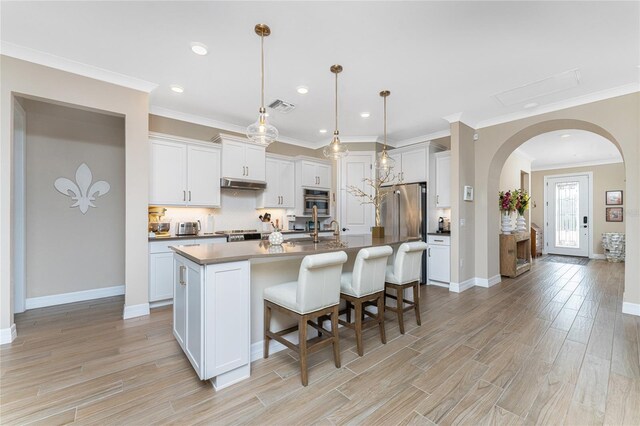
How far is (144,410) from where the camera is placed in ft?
5.74

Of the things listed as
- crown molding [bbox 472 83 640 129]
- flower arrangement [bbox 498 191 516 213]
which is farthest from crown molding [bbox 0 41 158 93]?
flower arrangement [bbox 498 191 516 213]

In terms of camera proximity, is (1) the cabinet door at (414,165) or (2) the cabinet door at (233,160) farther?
(1) the cabinet door at (414,165)

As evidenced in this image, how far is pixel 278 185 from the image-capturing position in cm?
518

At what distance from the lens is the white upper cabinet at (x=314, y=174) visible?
5352 millimetres

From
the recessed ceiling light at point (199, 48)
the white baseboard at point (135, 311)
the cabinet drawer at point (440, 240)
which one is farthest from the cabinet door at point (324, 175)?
the white baseboard at point (135, 311)

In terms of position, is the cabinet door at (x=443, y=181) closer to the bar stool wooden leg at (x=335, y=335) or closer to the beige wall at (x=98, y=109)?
the bar stool wooden leg at (x=335, y=335)

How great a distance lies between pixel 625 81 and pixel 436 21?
9.15 feet

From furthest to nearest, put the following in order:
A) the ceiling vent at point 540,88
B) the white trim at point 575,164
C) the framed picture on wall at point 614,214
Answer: the white trim at point 575,164
the framed picture on wall at point 614,214
the ceiling vent at point 540,88

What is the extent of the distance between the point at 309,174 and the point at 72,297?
404 cm

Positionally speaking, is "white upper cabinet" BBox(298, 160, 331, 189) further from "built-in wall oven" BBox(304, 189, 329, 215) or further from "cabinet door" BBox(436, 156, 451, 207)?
"cabinet door" BBox(436, 156, 451, 207)

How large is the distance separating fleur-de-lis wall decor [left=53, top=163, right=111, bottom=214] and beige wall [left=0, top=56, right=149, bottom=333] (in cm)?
121

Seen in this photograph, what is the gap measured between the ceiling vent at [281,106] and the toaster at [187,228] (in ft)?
6.83

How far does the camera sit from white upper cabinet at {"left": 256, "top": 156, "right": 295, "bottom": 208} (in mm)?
5055

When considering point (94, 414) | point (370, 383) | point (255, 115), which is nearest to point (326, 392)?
point (370, 383)
